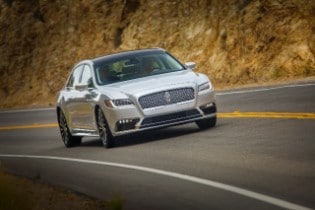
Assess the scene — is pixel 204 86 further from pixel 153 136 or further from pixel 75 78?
pixel 75 78

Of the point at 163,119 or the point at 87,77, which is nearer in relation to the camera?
the point at 163,119

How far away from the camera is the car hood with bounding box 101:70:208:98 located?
15.7 m

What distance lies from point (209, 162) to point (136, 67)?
198 inches

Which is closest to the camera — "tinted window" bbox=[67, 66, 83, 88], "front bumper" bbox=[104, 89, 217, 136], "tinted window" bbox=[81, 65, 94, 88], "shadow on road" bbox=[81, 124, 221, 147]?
"front bumper" bbox=[104, 89, 217, 136]

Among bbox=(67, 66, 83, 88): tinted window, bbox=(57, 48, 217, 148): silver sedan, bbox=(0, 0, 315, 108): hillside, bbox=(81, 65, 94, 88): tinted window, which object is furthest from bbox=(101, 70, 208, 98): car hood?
bbox=(0, 0, 315, 108): hillside

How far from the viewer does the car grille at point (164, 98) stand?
15617 millimetres

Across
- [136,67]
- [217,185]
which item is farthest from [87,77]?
[217,185]

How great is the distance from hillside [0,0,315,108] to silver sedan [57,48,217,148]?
1274cm

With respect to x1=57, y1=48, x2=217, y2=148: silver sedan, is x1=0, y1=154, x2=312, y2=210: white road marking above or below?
above

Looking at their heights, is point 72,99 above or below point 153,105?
below

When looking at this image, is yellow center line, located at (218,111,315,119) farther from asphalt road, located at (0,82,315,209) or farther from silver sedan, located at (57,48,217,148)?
silver sedan, located at (57,48,217,148)

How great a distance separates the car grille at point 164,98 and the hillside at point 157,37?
13.8 metres

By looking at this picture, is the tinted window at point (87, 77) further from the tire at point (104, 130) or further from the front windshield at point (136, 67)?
the tire at point (104, 130)

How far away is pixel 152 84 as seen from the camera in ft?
Result: 52.2
